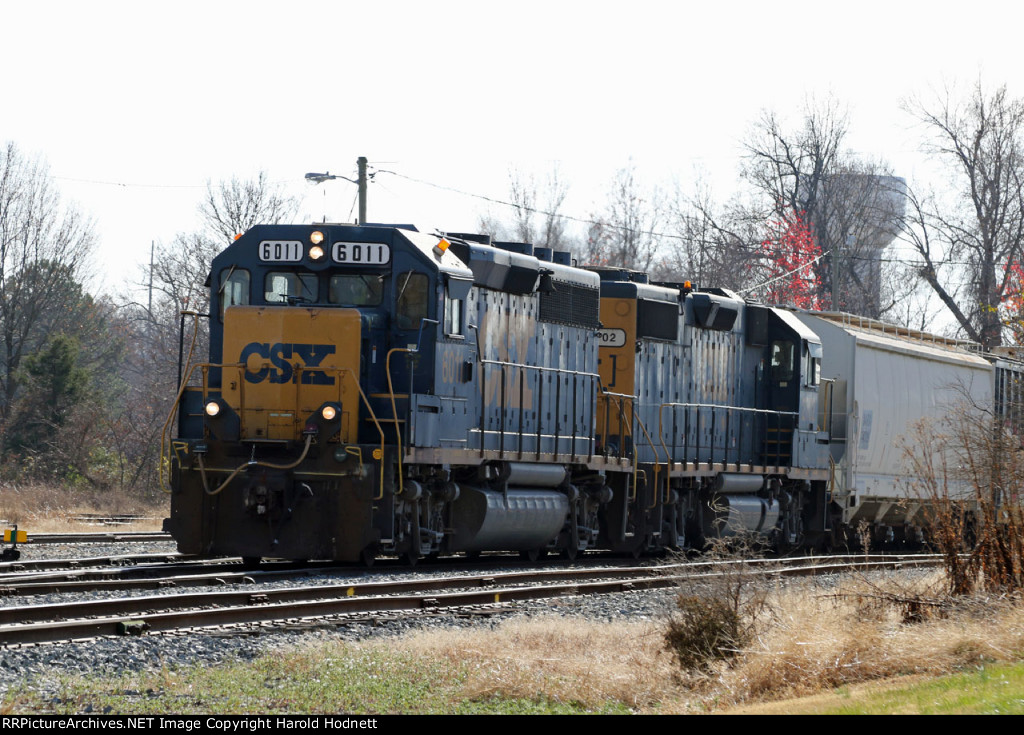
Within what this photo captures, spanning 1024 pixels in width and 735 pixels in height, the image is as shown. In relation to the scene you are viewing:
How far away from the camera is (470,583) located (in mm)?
13109

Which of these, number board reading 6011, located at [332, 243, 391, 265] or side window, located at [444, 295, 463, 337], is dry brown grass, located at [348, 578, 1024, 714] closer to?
side window, located at [444, 295, 463, 337]

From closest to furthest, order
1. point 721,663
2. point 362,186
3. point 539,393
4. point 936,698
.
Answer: point 936,698 < point 721,663 < point 539,393 < point 362,186

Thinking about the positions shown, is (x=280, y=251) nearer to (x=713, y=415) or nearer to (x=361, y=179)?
(x=713, y=415)

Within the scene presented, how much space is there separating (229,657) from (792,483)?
1448 cm

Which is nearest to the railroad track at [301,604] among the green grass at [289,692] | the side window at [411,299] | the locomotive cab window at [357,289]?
the green grass at [289,692]

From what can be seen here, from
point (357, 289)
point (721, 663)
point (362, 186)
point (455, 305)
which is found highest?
point (362, 186)

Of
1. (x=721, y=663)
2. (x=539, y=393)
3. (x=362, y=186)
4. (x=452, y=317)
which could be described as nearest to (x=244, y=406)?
(x=452, y=317)

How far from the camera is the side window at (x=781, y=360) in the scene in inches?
827

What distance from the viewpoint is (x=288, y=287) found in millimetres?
14492

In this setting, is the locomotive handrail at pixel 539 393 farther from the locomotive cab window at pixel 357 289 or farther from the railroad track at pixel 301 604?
the railroad track at pixel 301 604

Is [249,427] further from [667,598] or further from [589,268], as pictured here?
Answer: [589,268]

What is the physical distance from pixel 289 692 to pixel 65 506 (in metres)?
22.3

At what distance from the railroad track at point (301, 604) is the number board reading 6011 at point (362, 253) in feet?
11.6

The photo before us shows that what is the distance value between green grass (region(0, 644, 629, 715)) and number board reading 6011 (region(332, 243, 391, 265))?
21.4 feet
